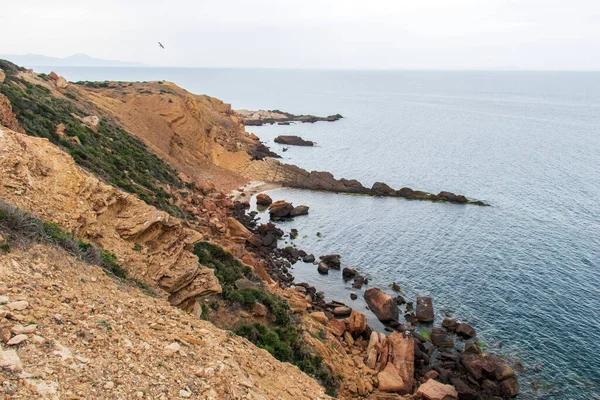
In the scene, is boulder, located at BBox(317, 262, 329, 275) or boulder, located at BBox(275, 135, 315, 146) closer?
boulder, located at BBox(317, 262, 329, 275)

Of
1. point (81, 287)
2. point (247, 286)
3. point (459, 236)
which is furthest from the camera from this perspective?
point (459, 236)

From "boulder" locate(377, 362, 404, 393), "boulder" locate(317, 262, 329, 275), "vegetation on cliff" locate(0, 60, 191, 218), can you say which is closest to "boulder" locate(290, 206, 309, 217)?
"vegetation on cliff" locate(0, 60, 191, 218)

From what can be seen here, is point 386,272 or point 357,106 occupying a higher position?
point 357,106

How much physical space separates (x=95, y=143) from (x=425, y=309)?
98.6 feet

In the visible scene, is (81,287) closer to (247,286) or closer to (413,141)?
(247,286)

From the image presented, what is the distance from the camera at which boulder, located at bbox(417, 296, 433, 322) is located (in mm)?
32500

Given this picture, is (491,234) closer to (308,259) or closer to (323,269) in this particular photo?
(323,269)

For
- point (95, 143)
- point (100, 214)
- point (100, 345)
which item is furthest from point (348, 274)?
point (100, 345)

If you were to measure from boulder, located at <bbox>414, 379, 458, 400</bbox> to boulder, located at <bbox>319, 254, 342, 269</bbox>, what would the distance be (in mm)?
18166

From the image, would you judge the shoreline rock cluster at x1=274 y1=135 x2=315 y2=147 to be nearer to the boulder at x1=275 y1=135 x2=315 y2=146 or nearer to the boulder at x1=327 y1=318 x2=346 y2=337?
the boulder at x1=275 y1=135 x2=315 y2=146

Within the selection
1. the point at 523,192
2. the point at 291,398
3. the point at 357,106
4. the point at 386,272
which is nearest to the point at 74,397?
the point at 291,398

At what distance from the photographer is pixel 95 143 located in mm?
35156

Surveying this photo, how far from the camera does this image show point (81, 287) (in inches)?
448

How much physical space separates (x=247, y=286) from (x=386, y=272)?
19.3 metres
